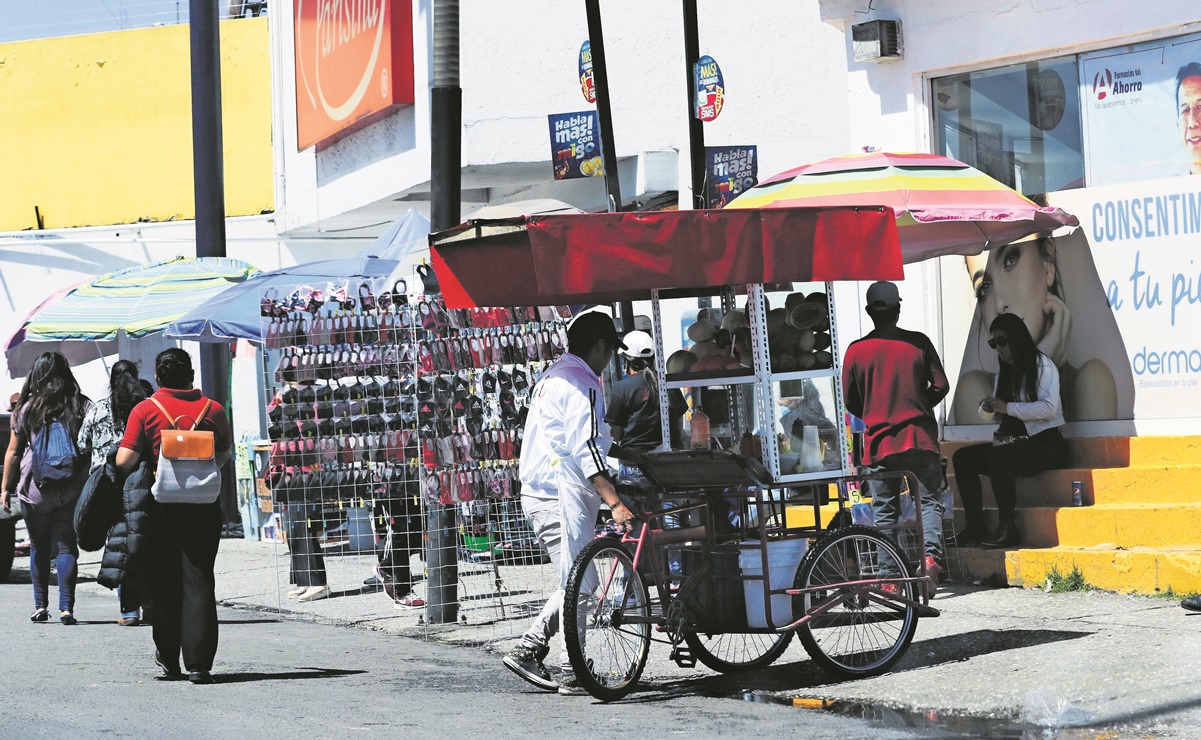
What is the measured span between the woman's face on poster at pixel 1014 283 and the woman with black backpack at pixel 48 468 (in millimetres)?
6999

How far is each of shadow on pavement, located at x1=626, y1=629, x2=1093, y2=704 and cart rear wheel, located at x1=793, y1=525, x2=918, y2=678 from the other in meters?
0.14

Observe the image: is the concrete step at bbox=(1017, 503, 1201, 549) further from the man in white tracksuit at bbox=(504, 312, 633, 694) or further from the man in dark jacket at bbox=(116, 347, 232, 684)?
the man in dark jacket at bbox=(116, 347, 232, 684)

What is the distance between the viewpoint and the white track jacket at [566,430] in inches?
304

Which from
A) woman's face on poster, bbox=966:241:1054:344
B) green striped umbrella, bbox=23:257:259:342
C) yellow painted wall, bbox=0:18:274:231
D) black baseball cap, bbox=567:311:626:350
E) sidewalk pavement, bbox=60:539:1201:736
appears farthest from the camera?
yellow painted wall, bbox=0:18:274:231

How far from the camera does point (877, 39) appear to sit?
11977 millimetres

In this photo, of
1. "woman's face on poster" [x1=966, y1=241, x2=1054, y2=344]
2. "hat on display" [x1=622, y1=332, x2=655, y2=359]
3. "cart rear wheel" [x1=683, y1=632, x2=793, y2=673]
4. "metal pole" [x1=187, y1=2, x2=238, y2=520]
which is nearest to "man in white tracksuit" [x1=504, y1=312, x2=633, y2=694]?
"cart rear wheel" [x1=683, y1=632, x2=793, y2=673]

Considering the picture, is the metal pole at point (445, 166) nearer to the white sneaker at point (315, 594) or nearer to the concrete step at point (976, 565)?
the white sneaker at point (315, 594)

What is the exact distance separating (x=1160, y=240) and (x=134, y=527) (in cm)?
701

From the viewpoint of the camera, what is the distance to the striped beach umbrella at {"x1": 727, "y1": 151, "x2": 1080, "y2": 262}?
9820 millimetres

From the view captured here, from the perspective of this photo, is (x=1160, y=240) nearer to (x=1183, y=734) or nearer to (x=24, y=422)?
(x=1183, y=734)

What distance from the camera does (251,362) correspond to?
22938 millimetres

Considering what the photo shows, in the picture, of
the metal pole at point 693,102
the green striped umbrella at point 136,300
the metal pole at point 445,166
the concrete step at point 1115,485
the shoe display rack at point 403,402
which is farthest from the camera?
the green striped umbrella at point 136,300

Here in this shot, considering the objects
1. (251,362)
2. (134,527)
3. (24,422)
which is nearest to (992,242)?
(134,527)

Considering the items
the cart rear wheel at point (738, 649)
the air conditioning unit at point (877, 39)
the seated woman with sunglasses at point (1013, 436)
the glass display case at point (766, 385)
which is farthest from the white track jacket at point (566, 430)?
the air conditioning unit at point (877, 39)
